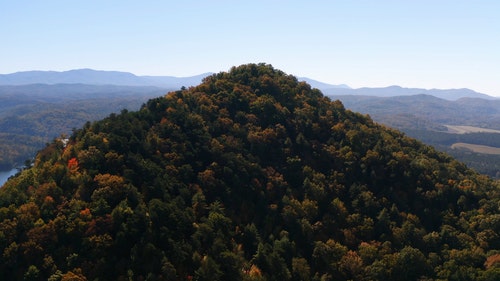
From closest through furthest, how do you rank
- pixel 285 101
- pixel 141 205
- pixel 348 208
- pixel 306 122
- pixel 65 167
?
pixel 141 205 → pixel 65 167 → pixel 348 208 → pixel 306 122 → pixel 285 101

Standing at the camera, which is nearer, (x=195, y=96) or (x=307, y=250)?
(x=307, y=250)

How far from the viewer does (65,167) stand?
234 ft

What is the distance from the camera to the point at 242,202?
80625 mm

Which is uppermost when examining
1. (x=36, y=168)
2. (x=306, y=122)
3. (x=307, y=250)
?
(x=306, y=122)

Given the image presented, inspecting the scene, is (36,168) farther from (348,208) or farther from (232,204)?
(348,208)

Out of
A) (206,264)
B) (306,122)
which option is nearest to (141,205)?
(206,264)

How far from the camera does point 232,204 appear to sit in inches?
3130

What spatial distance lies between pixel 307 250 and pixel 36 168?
185 feet

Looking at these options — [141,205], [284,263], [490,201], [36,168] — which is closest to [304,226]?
[284,263]

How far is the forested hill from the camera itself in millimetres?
59344

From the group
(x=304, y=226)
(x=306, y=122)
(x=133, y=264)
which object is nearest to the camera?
(x=133, y=264)

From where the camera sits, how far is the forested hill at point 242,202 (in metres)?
59.3

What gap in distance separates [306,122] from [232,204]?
35.3m

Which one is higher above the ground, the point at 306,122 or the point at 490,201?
the point at 306,122
